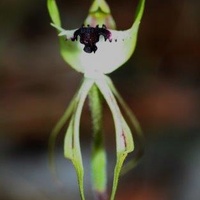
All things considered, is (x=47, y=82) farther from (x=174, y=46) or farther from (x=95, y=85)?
(x=95, y=85)

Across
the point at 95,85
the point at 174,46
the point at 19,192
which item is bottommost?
the point at 19,192

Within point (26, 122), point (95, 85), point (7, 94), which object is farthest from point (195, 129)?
point (95, 85)

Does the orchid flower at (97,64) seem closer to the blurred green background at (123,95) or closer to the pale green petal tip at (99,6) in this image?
the pale green petal tip at (99,6)

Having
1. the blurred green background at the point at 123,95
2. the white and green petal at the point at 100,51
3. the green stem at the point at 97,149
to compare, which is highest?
the white and green petal at the point at 100,51

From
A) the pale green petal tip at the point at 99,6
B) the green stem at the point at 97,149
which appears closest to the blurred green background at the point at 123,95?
the green stem at the point at 97,149

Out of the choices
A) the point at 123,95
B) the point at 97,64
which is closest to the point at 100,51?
the point at 97,64

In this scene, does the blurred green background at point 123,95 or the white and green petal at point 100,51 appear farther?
the blurred green background at point 123,95

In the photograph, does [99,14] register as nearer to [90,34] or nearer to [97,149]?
[90,34]

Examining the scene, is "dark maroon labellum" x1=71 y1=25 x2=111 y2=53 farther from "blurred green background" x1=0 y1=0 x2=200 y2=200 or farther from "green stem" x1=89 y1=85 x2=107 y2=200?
"blurred green background" x1=0 y1=0 x2=200 y2=200
